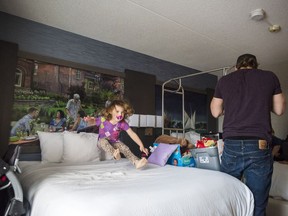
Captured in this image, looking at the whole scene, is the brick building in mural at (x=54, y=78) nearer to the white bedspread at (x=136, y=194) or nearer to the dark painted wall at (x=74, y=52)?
the dark painted wall at (x=74, y=52)

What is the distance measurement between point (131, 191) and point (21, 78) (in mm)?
2037

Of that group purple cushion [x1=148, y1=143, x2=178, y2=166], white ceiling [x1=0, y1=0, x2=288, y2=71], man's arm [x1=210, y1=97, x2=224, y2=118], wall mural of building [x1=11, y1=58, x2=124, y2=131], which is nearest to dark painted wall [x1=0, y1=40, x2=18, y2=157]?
wall mural of building [x1=11, y1=58, x2=124, y2=131]

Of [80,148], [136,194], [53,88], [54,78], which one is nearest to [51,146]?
[80,148]

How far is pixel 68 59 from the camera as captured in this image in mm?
2924

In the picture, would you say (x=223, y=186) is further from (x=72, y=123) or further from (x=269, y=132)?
(x=72, y=123)

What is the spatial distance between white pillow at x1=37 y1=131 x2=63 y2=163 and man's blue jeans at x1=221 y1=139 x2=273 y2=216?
5.49 ft

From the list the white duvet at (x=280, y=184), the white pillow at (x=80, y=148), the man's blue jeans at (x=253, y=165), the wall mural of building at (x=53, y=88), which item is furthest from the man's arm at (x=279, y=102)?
the wall mural of building at (x=53, y=88)

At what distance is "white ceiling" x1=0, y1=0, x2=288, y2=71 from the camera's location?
7.48ft

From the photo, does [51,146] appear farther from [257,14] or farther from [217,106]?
[257,14]

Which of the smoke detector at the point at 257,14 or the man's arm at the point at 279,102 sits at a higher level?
the smoke detector at the point at 257,14

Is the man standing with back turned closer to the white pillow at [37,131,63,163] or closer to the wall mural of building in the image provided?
the white pillow at [37,131,63,163]

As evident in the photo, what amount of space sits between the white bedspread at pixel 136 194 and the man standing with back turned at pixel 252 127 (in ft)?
0.30

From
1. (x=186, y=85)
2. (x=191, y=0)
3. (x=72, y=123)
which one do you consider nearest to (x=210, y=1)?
(x=191, y=0)

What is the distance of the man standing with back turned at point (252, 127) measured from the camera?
1.52m
